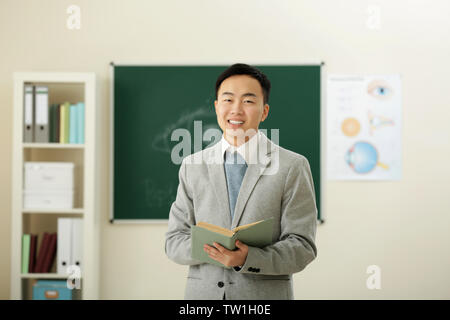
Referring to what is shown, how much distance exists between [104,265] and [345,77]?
2022mm

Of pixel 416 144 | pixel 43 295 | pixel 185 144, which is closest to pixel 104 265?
pixel 43 295

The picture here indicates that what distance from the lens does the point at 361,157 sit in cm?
301

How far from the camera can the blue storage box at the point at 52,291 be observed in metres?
2.76

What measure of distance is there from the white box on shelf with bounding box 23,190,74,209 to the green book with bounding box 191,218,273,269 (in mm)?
1623

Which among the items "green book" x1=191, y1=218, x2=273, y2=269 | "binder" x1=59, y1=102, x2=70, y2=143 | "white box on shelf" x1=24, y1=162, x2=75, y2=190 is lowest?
"green book" x1=191, y1=218, x2=273, y2=269

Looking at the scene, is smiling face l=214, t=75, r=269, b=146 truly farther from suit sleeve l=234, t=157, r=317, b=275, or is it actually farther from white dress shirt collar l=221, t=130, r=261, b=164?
suit sleeve l=234, t=157, r=317, b=275

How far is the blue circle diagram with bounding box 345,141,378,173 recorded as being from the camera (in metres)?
3.01

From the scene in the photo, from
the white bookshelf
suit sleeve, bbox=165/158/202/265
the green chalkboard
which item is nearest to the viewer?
suit sleeve, bbox=165/158/202/265

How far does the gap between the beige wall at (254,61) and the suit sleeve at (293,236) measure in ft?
5.30

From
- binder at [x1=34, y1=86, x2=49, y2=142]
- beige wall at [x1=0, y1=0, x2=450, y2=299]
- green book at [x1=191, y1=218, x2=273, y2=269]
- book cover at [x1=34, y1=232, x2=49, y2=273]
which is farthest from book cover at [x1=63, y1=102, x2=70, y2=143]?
green book at [x1=191, y1=218, x2=273, y2=269]

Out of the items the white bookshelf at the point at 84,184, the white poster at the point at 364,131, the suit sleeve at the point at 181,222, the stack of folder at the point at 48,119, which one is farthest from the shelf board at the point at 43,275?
the white poster at the point at 364,131

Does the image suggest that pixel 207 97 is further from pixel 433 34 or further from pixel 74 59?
pixel 433 34

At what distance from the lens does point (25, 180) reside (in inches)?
109

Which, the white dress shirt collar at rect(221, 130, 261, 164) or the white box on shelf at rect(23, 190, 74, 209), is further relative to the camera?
the white box on shelf at rect(23, 190, 74, 209)
